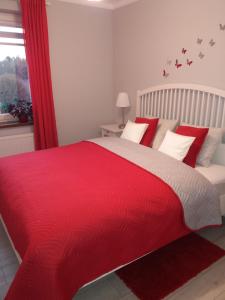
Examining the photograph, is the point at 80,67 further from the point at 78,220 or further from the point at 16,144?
the point at 78,220

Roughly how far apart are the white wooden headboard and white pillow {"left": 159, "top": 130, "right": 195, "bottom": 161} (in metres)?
0.47

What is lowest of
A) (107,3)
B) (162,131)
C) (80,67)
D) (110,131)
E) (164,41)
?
(110,131)

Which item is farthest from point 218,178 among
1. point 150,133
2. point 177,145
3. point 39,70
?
point 39,70

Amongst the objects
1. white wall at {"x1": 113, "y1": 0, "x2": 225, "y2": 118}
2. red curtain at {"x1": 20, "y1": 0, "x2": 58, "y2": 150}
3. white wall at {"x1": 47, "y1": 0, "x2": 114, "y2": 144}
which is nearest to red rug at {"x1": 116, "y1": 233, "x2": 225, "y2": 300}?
white wall at {"x1": 113, "y1": 0, "x2": 225, "y2": 118}

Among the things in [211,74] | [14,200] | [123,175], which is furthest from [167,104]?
[14,200]

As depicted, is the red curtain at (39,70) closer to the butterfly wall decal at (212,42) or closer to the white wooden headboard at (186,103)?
the white wooden headboard at (186,103)

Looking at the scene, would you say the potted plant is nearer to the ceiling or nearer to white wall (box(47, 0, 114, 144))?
white wall (box(47, 0, 114, 144))

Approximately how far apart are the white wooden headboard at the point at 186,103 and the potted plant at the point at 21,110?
1.63 m

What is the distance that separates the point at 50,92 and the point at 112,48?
1355mm

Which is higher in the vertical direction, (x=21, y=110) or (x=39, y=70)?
(x=39, y=70)

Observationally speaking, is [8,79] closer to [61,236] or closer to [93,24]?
[93,24]

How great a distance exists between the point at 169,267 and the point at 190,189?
62 centimetres

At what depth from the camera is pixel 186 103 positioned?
283 centimetres

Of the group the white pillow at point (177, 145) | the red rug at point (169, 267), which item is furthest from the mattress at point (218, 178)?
the red rug at point (169, 267)
